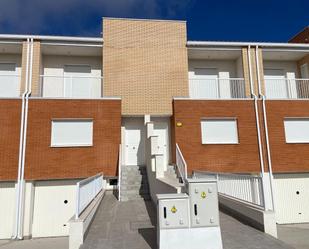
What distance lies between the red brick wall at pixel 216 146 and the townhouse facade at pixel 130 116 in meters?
0.05

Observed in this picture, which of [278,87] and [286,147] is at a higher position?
[278,87]

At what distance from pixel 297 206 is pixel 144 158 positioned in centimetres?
795

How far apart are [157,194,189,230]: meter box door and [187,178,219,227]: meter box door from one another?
0.15 meters

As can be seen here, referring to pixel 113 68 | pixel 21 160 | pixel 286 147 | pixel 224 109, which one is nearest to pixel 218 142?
pixel 224 109

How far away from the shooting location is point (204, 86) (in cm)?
1494

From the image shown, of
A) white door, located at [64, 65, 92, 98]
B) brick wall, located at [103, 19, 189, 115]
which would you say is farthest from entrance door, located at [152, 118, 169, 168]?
white door, located at [64, 65, 92, 98]

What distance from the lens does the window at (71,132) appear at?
12.3m

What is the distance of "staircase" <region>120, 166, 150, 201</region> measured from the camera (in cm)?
1108

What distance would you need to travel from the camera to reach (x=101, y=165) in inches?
482

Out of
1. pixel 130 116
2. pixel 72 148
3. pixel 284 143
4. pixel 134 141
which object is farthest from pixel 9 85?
pixel 284 143

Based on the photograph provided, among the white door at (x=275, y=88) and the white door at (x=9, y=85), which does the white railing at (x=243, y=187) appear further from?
the white door at (x=9, y=85)

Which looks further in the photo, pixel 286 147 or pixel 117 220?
pixel 286 147

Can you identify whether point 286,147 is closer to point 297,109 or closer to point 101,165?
point 297,109

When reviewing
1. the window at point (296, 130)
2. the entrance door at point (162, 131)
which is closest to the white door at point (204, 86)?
the entrance door at point (162, 131)
